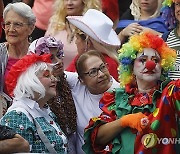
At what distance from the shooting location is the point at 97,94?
19.4ft

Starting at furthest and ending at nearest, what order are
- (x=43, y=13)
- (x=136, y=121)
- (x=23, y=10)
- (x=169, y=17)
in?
(x=43, y=13) → (x=23, y=10) → (x=169, y=17) → (x=136, y=121)

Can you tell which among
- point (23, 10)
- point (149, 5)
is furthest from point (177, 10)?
point (23, 10)

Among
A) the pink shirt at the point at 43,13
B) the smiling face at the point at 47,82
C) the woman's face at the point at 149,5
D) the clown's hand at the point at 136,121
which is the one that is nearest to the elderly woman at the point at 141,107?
the clown's hand at the point at 136,121

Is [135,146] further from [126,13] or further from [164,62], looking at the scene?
[126,13]

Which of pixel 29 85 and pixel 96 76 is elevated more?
pixel 29 85

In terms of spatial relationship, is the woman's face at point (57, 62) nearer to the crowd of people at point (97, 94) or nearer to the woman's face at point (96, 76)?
the crowd of people at point (97, 94)

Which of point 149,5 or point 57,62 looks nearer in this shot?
point 57,62

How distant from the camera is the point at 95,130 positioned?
542 cm

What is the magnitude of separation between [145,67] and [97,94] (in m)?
0.70

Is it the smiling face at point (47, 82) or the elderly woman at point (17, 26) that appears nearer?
the smiling face at point (47, 82)

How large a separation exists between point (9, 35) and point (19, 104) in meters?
1.82

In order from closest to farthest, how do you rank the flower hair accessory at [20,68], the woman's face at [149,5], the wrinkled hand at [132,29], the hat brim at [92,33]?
the flower hair accessory at [20,68] < the hat brim at [92,33] < the wrinkled hand at [132,29] < the woman's face at [149,5]

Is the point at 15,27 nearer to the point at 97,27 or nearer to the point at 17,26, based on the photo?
the point at 17,26

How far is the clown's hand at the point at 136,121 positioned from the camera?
5.09 m
